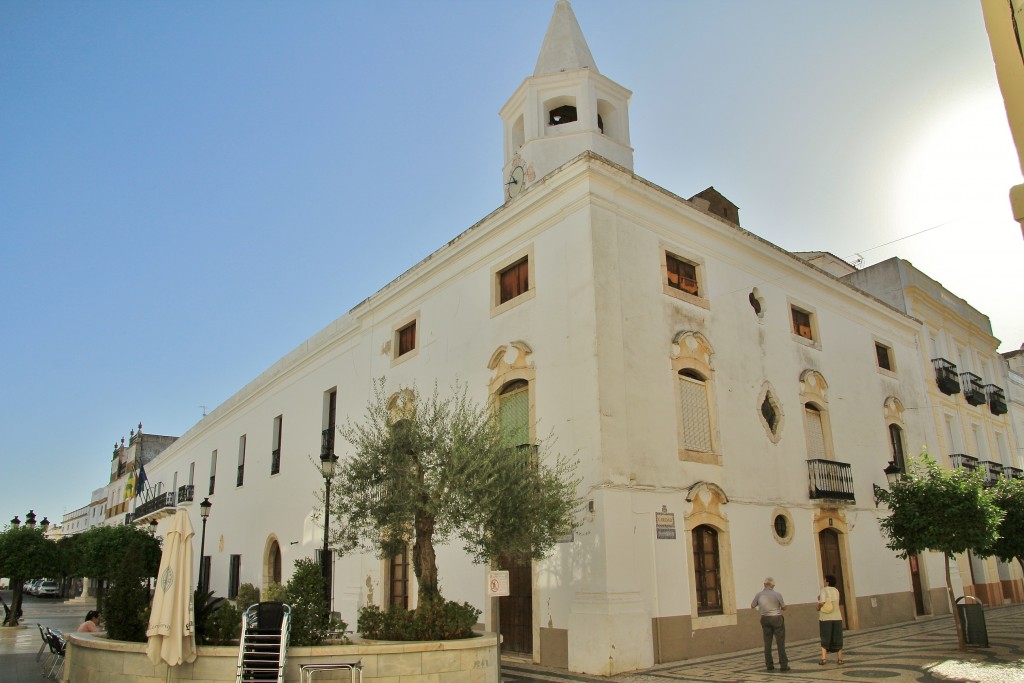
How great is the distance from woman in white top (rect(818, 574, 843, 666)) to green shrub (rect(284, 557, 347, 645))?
25.7 feet

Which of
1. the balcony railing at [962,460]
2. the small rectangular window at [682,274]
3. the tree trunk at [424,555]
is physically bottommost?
the tree trunk at [424,555]

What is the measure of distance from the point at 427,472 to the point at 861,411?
1367cm

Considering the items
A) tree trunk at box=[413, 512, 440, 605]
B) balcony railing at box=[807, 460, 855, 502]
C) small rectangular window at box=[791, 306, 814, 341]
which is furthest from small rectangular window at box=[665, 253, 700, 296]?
tree trunk at box=[413, 512, 440, 605]

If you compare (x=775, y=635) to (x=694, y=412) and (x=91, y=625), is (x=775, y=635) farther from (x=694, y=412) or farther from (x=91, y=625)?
(x=91, y=625)

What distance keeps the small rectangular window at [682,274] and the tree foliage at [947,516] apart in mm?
5654

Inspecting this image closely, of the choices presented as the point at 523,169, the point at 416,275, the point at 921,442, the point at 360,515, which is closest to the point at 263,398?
the point at 416,275

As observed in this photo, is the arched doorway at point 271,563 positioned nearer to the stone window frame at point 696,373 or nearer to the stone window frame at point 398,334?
the stone window frame at point 398,334

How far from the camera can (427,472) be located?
1124cm

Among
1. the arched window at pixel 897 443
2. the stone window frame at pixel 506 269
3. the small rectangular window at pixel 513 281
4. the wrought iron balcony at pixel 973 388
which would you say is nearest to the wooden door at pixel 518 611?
the stone window frame at pixel 506 269

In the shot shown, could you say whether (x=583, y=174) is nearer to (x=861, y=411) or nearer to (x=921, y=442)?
(x=861, y=411)

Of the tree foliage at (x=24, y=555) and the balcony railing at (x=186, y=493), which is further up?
the balcony railing at (x=186, y=493)

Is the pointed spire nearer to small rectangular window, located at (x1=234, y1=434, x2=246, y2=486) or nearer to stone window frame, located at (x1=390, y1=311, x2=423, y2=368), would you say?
stone window frame, located at (x1=390, y1=311, x2=423, y2=368)

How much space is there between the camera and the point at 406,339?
778 inches

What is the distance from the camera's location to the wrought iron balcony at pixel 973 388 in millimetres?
25594
